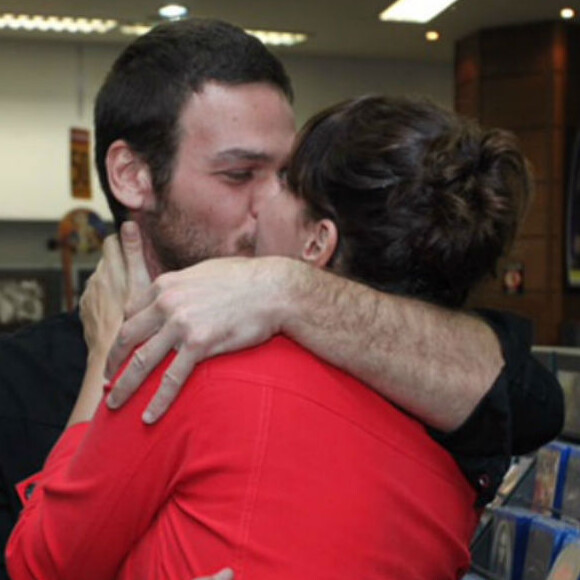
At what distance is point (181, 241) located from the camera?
193cm

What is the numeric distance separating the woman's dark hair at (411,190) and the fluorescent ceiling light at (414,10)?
816 centimetres

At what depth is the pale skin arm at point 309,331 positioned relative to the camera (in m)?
1.14

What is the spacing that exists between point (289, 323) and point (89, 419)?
1.13 feet

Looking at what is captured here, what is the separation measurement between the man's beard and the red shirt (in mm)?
739

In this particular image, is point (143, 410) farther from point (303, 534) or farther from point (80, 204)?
point (80, 204)

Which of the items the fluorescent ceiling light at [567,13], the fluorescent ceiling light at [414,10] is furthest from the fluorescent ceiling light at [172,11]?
the fluorescent ceiling light at [567,13]

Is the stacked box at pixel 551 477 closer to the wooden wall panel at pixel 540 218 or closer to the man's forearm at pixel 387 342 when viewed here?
the man's forearm at pixel 387 342

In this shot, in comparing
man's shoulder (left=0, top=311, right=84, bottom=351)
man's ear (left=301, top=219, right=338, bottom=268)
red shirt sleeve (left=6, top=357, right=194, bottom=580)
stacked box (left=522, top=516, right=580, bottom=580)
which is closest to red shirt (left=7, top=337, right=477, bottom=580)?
red shirt sleeve (left=6, top=357, right=194, bottom=580)

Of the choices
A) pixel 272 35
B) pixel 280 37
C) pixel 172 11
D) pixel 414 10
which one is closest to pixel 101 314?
pixel 172 11

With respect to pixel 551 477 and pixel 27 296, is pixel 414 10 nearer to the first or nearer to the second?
pixel 27 296

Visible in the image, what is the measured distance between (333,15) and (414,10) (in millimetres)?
710

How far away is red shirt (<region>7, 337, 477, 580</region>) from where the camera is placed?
112 cm

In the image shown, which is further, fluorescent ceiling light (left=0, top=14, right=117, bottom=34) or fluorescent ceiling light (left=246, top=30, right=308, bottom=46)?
fluorescent ceiling light (left=246, top=30, right=308, bottom=46)

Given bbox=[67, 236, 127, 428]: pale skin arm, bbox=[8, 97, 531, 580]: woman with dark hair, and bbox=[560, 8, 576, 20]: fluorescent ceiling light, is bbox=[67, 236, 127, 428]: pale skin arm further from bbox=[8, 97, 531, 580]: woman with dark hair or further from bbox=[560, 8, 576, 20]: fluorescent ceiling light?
bbox=[560, 8, 576, 20]: fluorescent ceiling light
